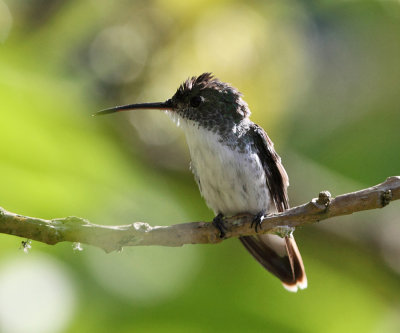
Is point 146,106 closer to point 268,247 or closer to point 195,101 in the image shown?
point 195,101

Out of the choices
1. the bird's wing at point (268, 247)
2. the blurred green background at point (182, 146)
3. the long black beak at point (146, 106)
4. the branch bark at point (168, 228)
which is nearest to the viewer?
the branch bark at point (168, 228)

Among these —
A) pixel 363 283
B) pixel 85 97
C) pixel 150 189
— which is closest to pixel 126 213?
pixel 150 189

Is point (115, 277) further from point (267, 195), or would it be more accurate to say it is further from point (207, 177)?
point (267, 195)

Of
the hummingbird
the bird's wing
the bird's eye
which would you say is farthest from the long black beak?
the bird's wing

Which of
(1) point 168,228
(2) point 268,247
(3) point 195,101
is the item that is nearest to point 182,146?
(3) point 195,101

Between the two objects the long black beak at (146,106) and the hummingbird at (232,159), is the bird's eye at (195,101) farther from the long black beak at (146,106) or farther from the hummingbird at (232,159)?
the long black beak at (146,106)

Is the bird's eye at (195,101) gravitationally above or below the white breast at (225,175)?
above

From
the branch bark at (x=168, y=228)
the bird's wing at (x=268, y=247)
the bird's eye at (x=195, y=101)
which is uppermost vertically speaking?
the bird's eye at (x=195, y=101)

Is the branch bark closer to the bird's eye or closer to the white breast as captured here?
the white breast

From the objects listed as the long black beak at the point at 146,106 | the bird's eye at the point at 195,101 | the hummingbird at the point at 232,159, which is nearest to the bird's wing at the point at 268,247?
the hummingbird at the point at 232,159
